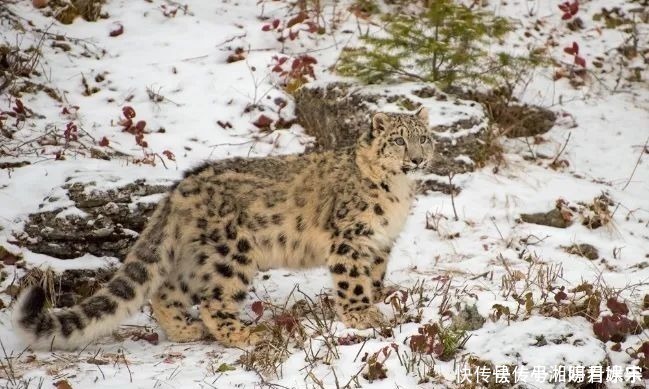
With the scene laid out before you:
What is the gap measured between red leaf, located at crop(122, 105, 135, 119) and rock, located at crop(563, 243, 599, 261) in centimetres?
537

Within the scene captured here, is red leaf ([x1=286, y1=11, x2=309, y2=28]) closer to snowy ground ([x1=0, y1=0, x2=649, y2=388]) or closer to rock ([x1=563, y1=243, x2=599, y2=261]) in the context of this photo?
snowy ground ([x1=0, y1=0, x2=649, y2=388])

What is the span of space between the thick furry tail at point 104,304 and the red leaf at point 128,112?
3.13m

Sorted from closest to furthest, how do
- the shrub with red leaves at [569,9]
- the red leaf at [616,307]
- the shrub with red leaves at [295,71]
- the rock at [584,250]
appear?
the red leaf at [616,307] < the rock at [584,250] < the shrub with red leaves at [295,71] < the shrub with red leaves at [569,9]

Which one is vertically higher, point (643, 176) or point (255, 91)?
point (255, 91)

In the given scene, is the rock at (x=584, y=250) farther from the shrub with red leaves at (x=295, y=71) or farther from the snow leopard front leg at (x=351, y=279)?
the shrub with red leaves at (x=295, y=71)

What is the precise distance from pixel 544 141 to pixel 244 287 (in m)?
5.84

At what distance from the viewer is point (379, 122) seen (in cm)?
738

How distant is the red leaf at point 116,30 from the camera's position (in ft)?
40.1

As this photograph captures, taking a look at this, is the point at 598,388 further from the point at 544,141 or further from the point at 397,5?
the point at 397,5

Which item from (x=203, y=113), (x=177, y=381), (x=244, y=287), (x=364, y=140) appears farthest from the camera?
(x=203, y=113)

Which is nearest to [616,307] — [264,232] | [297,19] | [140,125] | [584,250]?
[584,250]

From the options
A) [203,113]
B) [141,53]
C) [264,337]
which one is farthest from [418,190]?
[141,53]

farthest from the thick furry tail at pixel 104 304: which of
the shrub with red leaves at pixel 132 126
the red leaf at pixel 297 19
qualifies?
the red leaf at pixel 297 19

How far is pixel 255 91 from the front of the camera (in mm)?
11164
